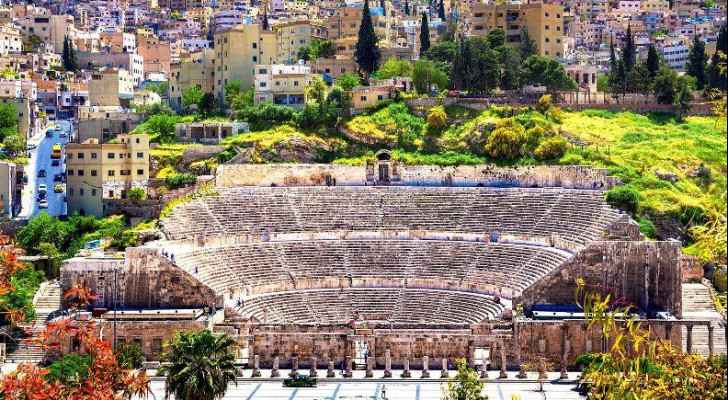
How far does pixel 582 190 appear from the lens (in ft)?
189

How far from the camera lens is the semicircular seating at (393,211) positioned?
178 feet

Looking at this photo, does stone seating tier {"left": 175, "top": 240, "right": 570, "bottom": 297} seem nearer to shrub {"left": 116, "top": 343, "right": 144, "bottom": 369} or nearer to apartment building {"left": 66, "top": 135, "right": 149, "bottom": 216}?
shrub {"left": 116, "top": 343, "right": 144, "bottom": 369}

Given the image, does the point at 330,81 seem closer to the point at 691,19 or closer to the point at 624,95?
the point at 624,95

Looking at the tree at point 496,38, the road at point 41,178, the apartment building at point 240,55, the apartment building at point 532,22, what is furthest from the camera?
the apartment building at point 532,22

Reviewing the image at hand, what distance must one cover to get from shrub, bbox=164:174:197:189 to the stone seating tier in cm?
904

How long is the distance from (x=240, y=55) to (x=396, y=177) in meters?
21.0

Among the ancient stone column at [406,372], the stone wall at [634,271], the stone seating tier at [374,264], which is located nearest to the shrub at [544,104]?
the stone seating tier at [374,264]

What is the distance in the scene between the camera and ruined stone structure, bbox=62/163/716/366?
152 ft

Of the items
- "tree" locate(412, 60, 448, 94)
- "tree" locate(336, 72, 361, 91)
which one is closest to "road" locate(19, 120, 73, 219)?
"tree" locate(336, 72, 361, 91)

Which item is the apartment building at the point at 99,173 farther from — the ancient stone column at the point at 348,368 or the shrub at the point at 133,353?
the ancient stone column at the point at 348,368

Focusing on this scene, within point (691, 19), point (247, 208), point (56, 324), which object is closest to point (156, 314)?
point (247, 208)

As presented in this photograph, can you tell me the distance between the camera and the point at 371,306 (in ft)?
165

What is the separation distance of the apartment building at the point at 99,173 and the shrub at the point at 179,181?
1.49m

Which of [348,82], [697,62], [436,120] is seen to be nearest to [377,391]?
[436,120]
